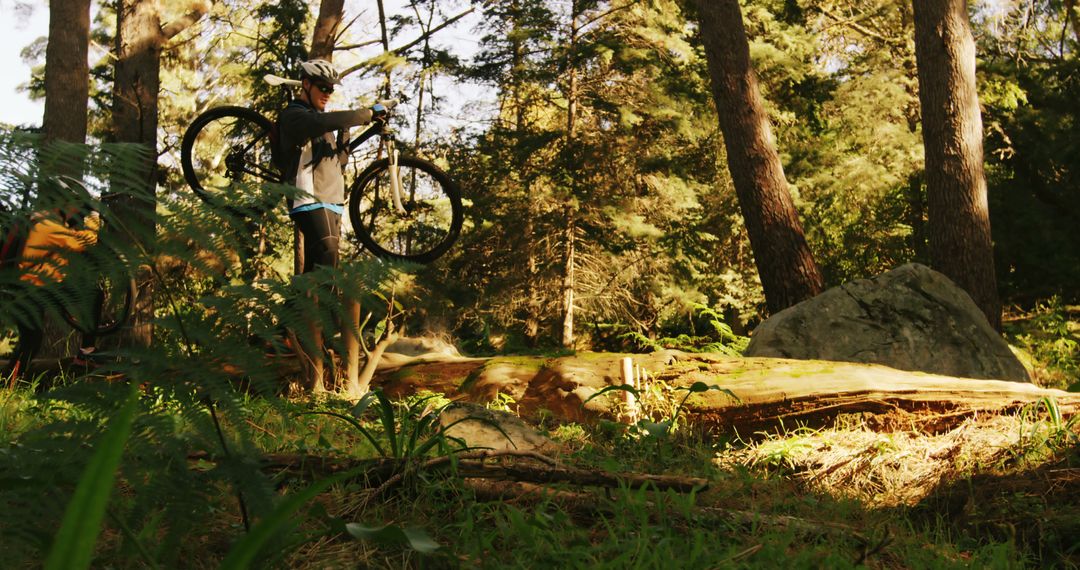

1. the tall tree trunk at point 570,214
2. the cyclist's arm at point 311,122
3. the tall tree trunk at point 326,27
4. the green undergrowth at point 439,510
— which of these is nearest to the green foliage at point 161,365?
the green undergrowth at point 439,510

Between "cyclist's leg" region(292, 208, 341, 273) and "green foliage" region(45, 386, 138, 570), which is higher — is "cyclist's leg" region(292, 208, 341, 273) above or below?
above

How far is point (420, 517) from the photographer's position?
2082mm

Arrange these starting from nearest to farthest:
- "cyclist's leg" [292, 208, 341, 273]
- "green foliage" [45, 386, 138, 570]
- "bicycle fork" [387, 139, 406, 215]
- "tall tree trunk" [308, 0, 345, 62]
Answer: "green foliage" [45, 386, 138, 570] → "cyclist's leg" [292, 208, 341, 273] → "bicycle fork" [387, 139, 406, 215] → "tall tree trunk" [308, 0, 345, 62]

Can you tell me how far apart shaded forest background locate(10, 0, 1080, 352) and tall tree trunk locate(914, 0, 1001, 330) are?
18.2 ft

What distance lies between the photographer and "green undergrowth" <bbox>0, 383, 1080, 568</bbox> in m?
1.42

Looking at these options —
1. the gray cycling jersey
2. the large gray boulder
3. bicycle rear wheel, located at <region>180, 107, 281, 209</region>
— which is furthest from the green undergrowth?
the large gray boulder

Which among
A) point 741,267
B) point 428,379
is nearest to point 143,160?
point 428,379

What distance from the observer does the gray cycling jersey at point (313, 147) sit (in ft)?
16.6

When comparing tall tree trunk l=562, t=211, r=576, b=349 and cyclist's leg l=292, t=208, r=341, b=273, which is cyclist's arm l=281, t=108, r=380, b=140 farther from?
tall tree trunk l=562, t=211, r=576, b=349

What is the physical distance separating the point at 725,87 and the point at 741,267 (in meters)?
8.34

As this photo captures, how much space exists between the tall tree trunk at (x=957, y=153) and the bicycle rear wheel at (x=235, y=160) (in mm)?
5788

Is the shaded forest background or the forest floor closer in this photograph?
the forest floor

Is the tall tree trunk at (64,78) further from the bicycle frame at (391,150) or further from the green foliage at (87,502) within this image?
the green foliage at (87,502)

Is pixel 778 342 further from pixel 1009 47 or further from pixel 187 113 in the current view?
pixel 187 113
